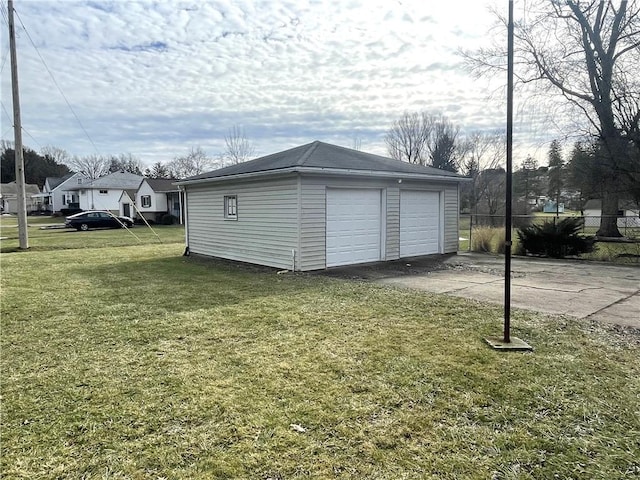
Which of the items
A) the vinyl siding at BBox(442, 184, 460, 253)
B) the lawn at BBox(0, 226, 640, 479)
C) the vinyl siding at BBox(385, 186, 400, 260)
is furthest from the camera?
the vinyl siding at BBox(442, 184, 460, 253)

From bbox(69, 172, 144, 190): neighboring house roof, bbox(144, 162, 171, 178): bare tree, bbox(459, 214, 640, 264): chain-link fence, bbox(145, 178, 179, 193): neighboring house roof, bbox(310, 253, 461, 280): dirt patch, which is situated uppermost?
bbox(144, 162, 171, 178): bare tree

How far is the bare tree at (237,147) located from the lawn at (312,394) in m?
35.9

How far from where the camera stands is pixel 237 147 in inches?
1622

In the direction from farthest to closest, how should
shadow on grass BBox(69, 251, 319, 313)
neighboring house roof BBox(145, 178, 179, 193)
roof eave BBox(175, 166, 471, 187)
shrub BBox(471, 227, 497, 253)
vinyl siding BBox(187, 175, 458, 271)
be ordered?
neighboring house roof BBox(145, 178, 179, 193) < shrub BBox(471, 227, 497, 253) < vinyl siding BBox(187, 175, 458, 271) < roof eave BBox(175, 166, 471, 187) < shadow on grass BBox(69, 251, 319, 313)

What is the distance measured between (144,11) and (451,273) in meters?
9.17

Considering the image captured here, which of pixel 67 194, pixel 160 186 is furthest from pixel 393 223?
pixel 67 194

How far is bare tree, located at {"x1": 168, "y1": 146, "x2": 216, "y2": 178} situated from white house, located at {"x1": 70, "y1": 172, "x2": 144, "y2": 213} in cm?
889

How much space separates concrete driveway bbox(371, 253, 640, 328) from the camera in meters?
6.23

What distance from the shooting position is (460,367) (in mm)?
3938

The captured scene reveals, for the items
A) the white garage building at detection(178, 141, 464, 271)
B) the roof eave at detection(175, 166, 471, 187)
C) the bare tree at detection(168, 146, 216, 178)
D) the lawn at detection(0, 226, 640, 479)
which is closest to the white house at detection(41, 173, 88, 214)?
the bare tree at detection(168, 146, 216, 178)

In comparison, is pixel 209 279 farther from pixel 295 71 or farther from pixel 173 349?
pixel 295 71

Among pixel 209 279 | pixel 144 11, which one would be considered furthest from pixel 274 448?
pixel 144 11

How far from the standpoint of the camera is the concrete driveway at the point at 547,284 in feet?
20.4

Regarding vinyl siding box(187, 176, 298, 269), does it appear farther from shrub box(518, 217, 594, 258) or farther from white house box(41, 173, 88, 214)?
white house box(41, 173, 88, 214)
